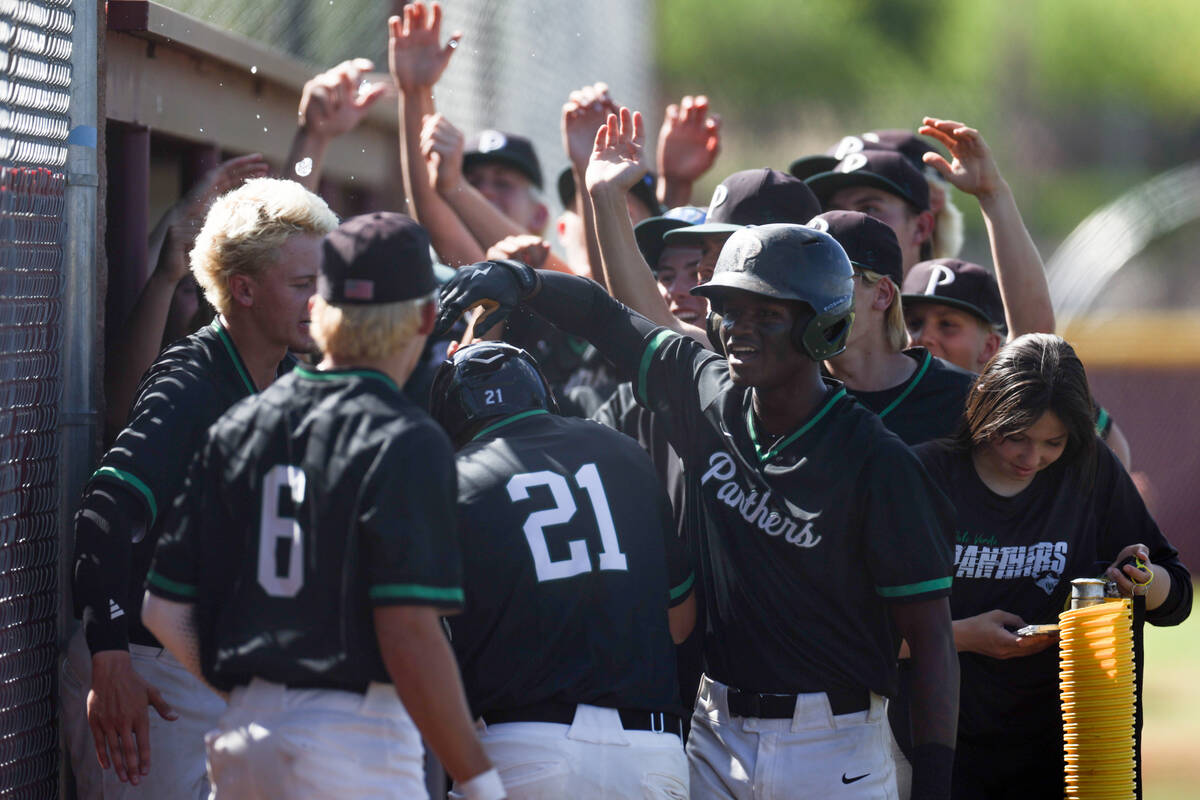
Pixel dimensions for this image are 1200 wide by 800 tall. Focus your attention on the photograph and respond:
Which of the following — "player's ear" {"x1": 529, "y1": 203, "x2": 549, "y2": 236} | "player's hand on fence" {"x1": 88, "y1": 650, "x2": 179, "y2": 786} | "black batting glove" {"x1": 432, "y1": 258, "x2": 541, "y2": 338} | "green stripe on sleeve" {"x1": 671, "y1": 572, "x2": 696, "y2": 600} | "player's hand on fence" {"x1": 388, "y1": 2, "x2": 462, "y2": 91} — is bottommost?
"player's hand on fence" {"x1": 88, "y1": 650, "x2": 179, "y2": 786}

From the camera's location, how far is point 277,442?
257 cm

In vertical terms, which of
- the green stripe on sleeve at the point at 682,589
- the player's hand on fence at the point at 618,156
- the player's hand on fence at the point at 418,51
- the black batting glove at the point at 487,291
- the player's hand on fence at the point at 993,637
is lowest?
the player's hand on fence at the point at 993,637

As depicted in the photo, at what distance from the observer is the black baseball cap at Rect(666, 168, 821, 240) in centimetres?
434

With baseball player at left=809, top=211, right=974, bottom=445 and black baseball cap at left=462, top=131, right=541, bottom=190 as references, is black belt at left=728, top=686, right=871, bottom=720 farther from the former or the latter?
black baseball cap at left=462, top=131, right=541, bottom=190

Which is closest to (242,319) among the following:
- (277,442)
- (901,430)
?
(277,442)

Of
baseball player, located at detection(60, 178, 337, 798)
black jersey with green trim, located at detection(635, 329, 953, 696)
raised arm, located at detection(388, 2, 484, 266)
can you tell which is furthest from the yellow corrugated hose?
raised arm, located at detection(388, 2, 484, 266)

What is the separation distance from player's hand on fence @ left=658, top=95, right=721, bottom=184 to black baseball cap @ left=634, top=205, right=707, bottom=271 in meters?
1.54

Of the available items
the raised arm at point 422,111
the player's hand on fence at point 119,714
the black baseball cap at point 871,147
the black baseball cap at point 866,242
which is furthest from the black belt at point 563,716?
the black baseball cap at point 871,147

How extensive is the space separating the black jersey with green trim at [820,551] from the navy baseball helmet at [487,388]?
0.47 m

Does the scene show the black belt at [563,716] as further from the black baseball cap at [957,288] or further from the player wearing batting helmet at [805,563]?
the black baseball cap at [957,288]

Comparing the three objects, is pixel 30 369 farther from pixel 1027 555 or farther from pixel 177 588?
pixel 1027 555

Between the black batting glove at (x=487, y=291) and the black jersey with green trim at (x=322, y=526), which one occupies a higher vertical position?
the black batting glove at (x=487, y=291)

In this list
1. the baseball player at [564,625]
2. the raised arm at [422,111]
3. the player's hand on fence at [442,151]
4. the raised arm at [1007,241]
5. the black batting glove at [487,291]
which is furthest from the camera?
the raised arm at [422,111]

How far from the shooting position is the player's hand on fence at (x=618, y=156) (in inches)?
167
